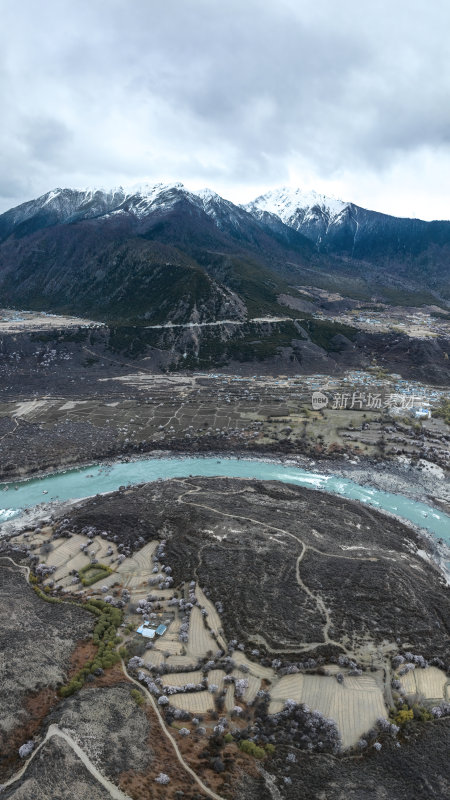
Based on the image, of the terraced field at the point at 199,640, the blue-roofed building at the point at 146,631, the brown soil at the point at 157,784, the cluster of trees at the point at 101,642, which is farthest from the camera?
the blue-roofed building at the point at 146,631

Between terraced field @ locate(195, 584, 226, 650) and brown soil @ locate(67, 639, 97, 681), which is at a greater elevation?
terraced field @ locate(195, 584, 226, 650)

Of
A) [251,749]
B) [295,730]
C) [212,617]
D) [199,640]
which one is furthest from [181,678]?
[295,730]

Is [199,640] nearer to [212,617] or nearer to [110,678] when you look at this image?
[212,617]

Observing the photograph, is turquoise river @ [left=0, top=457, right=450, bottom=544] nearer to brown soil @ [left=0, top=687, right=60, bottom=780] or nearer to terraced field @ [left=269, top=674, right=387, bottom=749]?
terraced field @ [left=269, top=674, right=387, bottom=749]

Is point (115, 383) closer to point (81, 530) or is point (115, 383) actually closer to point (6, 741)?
point (81, 530)

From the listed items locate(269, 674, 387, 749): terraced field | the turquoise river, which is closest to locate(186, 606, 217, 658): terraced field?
locate(269, 674, 387, 749): terraced field

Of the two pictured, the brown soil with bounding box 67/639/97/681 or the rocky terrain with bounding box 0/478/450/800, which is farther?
the brown soil with bounding box 67/639/97/681

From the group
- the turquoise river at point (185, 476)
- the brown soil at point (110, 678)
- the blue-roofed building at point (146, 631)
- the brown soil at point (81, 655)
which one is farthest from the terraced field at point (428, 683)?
the brown soil at point (81, 655)

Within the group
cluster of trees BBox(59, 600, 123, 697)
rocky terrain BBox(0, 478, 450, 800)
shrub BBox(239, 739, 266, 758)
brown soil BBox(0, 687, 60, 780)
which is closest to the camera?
brown soil BBox(0, 687, 60, 780)

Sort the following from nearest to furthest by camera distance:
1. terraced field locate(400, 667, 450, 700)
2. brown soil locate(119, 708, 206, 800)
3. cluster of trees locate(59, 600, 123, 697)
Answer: brown soil locate(119, 708, 206, 800), cluster of trees locate(59, 600, 123, 697), terraced field locate(400, 667, 450, 700)

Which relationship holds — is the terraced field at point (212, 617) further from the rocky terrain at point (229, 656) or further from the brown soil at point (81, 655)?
the brown soil at point (81, 655)

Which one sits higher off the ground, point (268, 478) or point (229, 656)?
point (268, 478)
